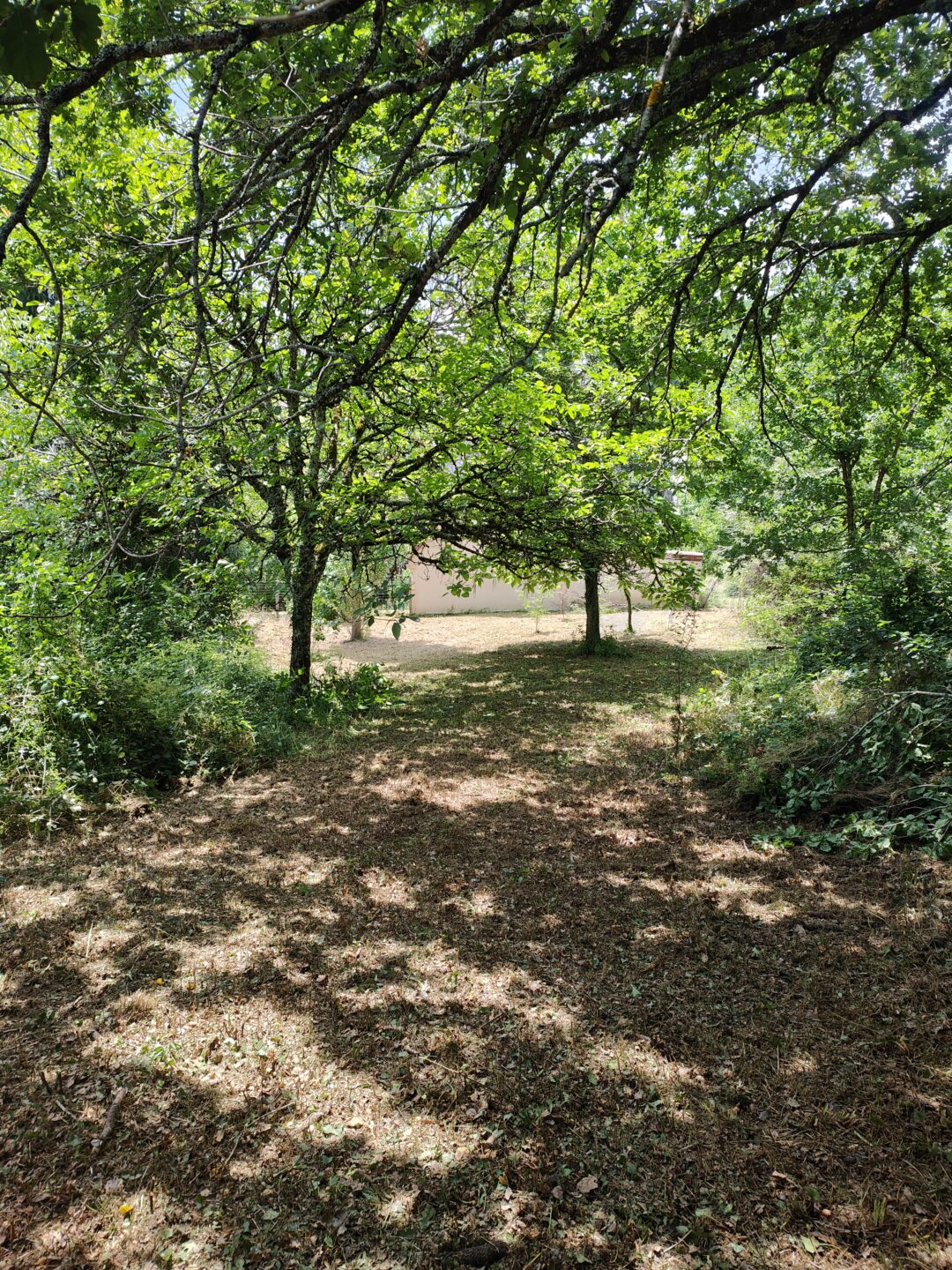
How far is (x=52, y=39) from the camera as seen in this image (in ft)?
5.20

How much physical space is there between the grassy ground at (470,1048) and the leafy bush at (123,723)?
55 cm

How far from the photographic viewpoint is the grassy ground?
212cm

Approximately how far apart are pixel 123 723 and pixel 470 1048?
15.4 ft

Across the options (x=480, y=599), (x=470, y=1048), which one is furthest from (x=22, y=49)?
(x=480, y=599)

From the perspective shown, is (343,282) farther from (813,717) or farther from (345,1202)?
(345,1202)

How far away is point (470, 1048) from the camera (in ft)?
9.52

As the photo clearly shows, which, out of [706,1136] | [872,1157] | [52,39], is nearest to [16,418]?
[52,39]

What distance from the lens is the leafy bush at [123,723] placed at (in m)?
5.43

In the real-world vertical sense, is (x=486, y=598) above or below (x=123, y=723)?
above

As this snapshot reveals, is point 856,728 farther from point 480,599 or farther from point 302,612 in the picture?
point 480,599

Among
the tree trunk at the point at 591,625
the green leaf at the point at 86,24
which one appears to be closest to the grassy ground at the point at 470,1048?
the green leaf at the point at 86,24

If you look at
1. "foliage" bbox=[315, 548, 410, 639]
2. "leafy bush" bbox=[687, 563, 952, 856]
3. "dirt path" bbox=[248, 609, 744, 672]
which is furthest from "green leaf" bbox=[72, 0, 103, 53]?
"dirt path" bbox=[248, 609, 744, 672]

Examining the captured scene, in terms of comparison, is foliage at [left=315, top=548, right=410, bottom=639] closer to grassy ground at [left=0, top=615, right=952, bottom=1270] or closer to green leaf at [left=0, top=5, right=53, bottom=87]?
grassy ground at [left=0, top=615, right=952, bottom=1270]

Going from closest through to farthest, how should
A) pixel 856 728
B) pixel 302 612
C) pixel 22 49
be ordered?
pixel 22 49, pixel 856 728, pixel 302 612
